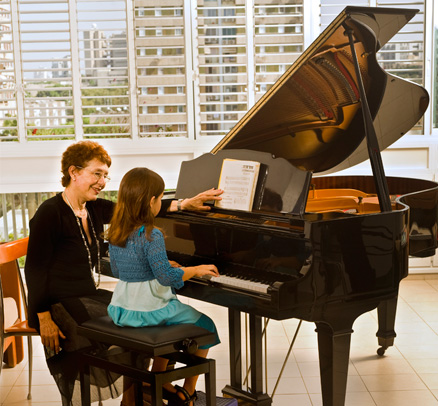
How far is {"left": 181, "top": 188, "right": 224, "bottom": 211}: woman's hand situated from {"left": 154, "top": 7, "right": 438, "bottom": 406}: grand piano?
0.04 meters

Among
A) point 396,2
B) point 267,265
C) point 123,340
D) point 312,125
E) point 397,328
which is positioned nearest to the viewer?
point 123,340

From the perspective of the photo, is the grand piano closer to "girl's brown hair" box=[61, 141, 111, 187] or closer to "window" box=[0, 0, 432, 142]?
"girl's brown hair" box=[61, 141, 111, 187]

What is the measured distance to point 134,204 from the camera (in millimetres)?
2695

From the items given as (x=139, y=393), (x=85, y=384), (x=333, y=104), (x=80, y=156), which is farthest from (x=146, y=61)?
(x=139, y=393)

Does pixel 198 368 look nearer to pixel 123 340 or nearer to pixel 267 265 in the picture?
pixel 123 340

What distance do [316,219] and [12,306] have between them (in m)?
1.78

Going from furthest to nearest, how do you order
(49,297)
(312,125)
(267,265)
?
(312,125) → (49,297) → (267,265)

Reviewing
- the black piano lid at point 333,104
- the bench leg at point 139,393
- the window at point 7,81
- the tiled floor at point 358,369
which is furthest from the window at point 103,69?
the bench leg at point 139,393

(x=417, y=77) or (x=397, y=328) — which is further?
(x=417, y=77)

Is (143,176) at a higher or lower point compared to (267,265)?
higher

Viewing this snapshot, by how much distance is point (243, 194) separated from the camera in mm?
2939

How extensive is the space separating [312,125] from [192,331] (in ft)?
4.64

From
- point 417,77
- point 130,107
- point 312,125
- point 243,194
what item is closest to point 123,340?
point 243,194

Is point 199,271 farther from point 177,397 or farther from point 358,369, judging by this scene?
point 358,369
